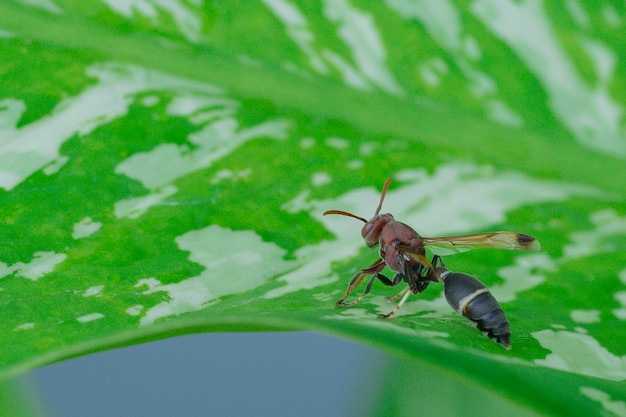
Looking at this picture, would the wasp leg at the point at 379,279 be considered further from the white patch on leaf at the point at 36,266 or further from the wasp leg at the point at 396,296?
the white patch on leaf at the point at 36,266

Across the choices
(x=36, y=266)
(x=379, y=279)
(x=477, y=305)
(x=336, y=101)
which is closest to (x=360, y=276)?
(x=379, y=279)

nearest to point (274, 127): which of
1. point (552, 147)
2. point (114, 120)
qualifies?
point (114, 120)

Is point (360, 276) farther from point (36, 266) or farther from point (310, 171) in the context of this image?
point (36, 266)

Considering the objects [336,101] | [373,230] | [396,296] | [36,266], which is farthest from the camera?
[336,101]

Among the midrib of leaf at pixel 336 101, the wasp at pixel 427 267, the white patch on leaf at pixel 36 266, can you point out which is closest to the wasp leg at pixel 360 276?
the wasp at pixel 427 267

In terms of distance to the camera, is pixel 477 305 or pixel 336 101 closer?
pixel 477 305

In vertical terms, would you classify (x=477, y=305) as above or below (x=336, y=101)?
below

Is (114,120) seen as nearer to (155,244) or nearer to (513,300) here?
(155,244)
